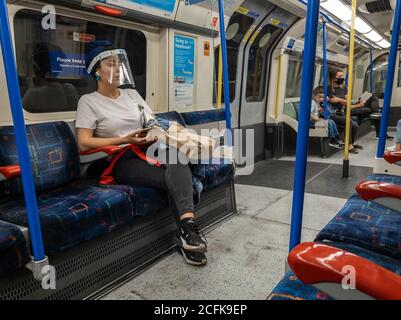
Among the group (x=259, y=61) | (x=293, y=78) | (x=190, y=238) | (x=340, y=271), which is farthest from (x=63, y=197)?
(x=293, y=78)

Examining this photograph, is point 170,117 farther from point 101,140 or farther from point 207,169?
point 101,140

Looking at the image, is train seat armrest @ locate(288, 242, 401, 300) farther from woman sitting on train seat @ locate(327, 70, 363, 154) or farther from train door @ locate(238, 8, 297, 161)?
woman sitting on train seat @ locate(327, 70, 363, 154)

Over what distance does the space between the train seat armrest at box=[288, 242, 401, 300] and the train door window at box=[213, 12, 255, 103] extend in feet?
13.5

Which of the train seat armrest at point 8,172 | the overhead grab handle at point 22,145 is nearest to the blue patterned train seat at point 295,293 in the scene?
the overhead grab handle at point 22,145

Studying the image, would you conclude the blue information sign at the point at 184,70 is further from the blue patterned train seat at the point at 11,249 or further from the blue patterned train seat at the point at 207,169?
the blue patterned train seat at the point at 11,249

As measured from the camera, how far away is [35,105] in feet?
8.55

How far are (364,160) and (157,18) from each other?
4450 mm

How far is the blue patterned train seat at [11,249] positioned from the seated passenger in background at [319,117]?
5658 mm

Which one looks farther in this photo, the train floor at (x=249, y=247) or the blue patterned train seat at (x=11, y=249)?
the train floor at (x=249, y=247)

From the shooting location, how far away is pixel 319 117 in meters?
6.91

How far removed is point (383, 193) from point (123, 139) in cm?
166

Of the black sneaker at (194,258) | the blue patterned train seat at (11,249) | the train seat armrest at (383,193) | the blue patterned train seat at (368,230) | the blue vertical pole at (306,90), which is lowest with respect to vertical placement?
the black sneaker at (194,258)

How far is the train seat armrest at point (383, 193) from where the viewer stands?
4.12ft

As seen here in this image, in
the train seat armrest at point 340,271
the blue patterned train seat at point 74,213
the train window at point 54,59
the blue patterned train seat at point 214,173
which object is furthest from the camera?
the blue patterned train seat at point 214,173
